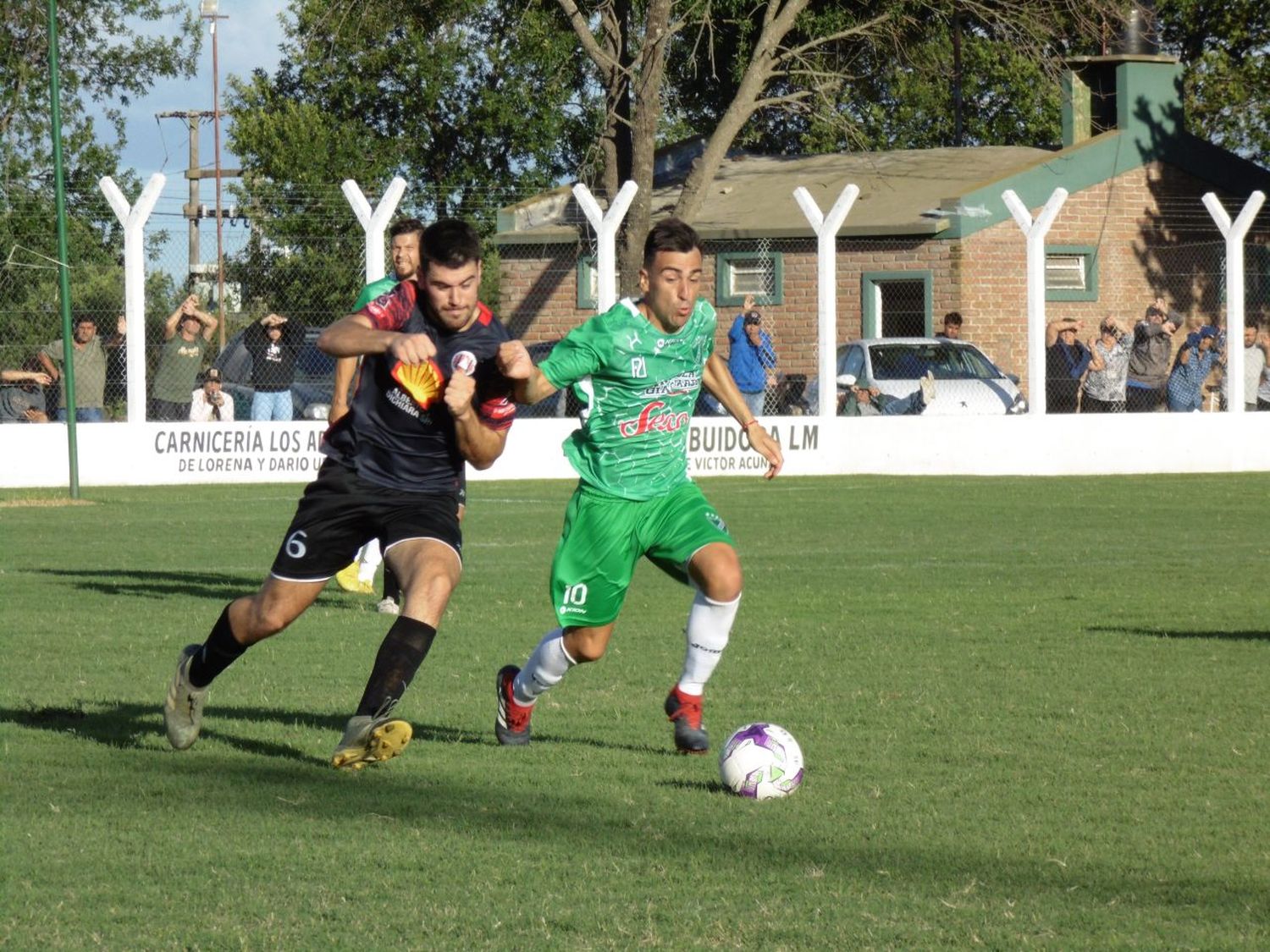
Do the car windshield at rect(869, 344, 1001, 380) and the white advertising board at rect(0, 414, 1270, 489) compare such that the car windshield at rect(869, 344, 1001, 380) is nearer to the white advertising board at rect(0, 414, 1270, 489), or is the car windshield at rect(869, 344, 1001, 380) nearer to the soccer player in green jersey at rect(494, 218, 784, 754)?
the white advertising board at rect(0, 414, 1270, 489)

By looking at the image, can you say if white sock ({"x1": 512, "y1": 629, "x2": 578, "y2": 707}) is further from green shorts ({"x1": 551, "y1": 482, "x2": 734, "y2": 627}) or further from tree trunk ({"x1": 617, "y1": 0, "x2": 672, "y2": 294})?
tree trunk ({"x1": 617, "y1": 0, "x2": 672, "y2": 294})

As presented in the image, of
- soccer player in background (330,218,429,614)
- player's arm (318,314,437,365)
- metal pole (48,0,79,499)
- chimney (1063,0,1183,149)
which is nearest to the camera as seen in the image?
player's arm (318,314,437,365)

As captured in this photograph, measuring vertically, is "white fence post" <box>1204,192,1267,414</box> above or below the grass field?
above

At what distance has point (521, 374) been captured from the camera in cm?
598

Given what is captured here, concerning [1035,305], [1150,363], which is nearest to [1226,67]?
[1150,363]

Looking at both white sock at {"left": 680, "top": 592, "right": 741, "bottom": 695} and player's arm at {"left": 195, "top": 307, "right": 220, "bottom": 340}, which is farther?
player's arm at {"left": 195, "top": 307, "right": 220, "bottom": 340}

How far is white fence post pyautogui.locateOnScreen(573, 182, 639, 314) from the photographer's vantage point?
21.9m

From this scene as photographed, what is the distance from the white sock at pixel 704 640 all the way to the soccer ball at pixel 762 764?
0.80 meters

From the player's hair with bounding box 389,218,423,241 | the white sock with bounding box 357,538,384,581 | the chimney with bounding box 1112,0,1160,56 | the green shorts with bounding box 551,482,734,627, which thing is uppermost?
the chimney with bounding box 1112,0,1160,56

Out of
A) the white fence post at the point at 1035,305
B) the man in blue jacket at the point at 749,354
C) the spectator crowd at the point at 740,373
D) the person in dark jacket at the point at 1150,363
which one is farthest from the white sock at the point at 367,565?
the person in dark jacket at the point at 1150,363

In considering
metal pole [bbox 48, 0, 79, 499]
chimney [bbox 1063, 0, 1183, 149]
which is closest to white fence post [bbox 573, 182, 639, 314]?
metal pole [bbox 48, 0, 79, 499]

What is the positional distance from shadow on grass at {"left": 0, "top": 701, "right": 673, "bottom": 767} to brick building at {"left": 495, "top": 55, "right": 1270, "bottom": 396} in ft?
73.3

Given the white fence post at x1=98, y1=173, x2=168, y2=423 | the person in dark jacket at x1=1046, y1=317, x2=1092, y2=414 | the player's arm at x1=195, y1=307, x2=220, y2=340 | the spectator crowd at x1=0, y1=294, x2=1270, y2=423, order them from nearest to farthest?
the white fence post at x1=98, y1=173, x2=168, y2=423
the player's arm at x1=195, y1=307, x2=220, y2=340
the spectator crowd at x1=0, y1=294, x2=1270, y2=423
the person in dark jacket at x1=1046, y1=317, x2=1092, y2=414

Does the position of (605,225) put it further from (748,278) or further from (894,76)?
(894,76)
